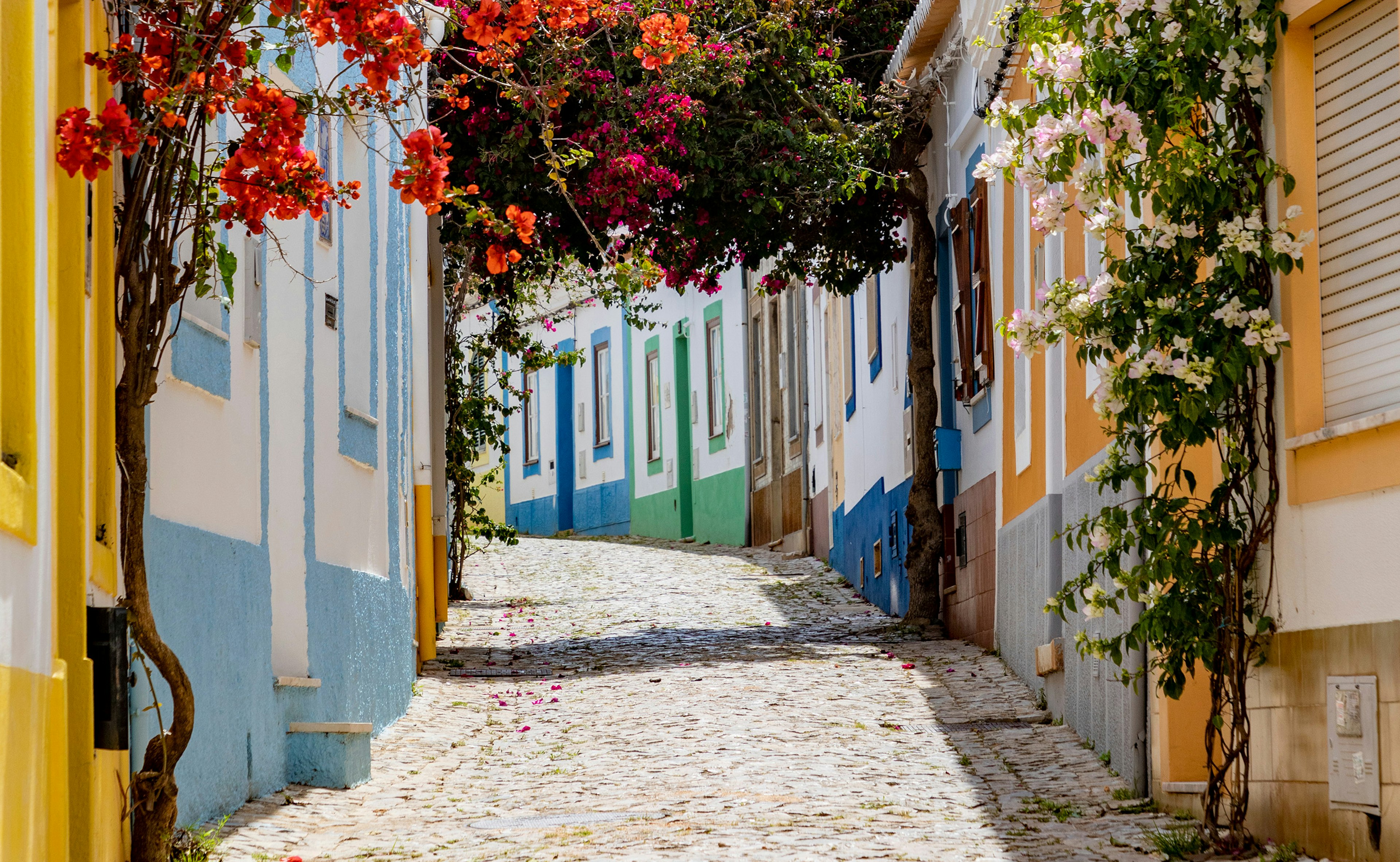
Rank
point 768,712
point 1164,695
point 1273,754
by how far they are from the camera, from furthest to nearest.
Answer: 1. point 768,712
2. point 1164,695
3. point 1273,754

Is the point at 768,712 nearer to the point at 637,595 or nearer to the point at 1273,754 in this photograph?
the point at 1273,754

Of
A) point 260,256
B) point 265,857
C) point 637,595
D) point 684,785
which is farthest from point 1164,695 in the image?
point 637,595

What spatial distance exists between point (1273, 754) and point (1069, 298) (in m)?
1.80

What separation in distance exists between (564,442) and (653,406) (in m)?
3.80

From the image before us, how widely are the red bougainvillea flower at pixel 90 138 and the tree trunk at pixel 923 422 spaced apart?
979 cm

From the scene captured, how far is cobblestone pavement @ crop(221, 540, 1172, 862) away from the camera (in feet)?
22.1

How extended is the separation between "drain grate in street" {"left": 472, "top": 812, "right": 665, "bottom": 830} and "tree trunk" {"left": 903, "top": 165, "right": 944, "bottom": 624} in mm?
7038

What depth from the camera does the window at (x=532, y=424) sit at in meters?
33.2

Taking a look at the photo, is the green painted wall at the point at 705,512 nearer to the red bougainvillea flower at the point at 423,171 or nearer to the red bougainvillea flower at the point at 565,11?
the red bougainvillea flower at the point at 565,11

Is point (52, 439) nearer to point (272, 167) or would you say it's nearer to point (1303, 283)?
point (272, 167)

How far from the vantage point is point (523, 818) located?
7.46m

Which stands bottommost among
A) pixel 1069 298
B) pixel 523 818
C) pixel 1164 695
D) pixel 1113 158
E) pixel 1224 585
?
pixel 523 818

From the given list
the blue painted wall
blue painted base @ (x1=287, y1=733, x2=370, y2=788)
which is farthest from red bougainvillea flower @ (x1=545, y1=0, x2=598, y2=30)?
blue painted base @ (x1=287, y1=733, x2=370, y2=788)

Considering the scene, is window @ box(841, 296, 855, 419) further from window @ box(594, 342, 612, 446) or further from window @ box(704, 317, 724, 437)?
window @ box(594, 342, 612, 446)
